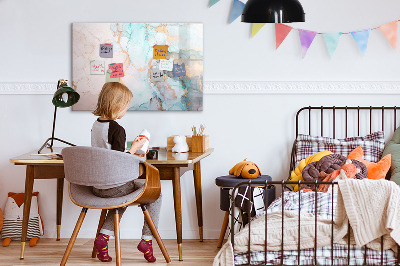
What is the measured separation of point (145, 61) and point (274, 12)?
1510mm

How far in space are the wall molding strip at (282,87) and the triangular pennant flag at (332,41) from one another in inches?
9.2

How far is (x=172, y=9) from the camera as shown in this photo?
4.39 metres

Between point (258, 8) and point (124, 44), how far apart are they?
4.97 ft

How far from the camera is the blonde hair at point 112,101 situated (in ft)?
11.5

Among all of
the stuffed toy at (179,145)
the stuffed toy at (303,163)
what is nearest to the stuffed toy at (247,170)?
the stuffed toy at (303,163)

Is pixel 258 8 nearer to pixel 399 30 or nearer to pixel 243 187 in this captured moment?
pixel 243 187

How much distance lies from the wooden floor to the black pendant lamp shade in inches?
60.1

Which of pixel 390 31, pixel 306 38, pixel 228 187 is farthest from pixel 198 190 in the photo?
pixel 390 31

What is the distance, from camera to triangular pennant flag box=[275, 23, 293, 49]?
4348mm

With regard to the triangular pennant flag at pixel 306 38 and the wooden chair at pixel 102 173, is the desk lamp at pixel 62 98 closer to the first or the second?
the wooden chair at pixel 102 173

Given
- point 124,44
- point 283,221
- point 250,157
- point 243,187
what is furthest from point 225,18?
point 283,221

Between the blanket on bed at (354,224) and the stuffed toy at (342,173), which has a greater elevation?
the stuffed toy at (342,173)

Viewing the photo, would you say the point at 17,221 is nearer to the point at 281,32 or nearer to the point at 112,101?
the point at 112,101

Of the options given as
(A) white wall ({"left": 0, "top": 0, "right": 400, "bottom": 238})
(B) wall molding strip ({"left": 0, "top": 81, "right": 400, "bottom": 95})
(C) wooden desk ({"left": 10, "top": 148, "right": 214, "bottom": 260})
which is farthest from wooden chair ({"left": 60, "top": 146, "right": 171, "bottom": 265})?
(B) wall molding strip ({"left": 0, "top": 81, "right": 400, "bottom": 95})
